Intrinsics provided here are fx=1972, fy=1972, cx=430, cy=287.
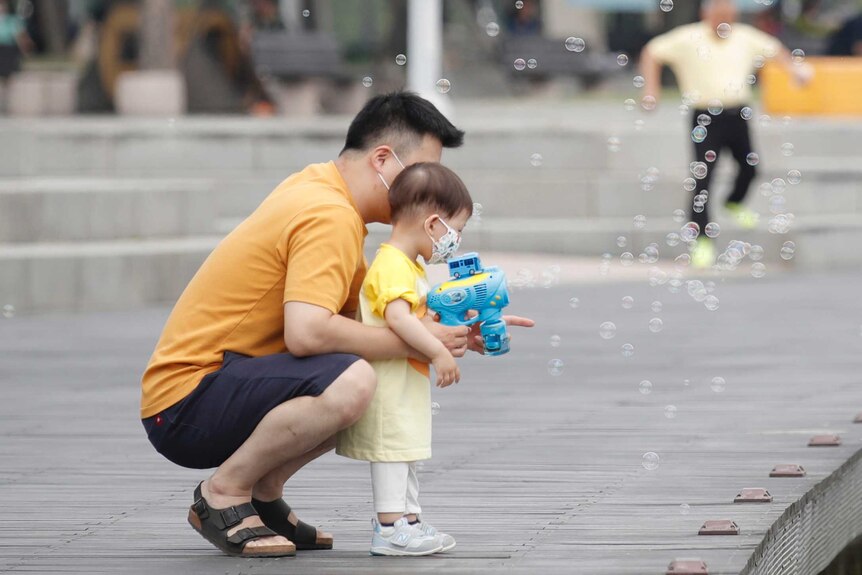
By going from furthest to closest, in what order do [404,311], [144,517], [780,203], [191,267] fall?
[780,203]
[191,267]
[144,517]
[404,311]

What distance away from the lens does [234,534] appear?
14.8ft

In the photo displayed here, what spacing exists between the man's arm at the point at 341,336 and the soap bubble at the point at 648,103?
7.31 meters

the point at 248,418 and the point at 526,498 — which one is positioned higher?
the point at 248,418

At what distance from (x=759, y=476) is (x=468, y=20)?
26765 mm

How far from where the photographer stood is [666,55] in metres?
13.7

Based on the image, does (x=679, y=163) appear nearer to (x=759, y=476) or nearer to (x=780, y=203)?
(x=780, y=203)

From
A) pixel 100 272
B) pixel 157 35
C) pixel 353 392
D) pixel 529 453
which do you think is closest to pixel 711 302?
pixel 100 272

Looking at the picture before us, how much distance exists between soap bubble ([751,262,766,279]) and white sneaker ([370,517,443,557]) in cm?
952

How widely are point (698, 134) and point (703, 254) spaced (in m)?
0.84

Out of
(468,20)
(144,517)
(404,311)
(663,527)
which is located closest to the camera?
(404,311)

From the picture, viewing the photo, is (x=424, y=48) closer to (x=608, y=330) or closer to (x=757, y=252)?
(x=757, y=252)

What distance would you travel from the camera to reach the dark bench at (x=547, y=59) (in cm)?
2612

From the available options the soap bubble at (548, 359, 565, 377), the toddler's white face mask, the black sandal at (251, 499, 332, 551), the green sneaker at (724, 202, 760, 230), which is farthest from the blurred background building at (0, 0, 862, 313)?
the toddler's white face mask

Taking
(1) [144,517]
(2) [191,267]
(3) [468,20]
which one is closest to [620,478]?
(1) [144,517]
